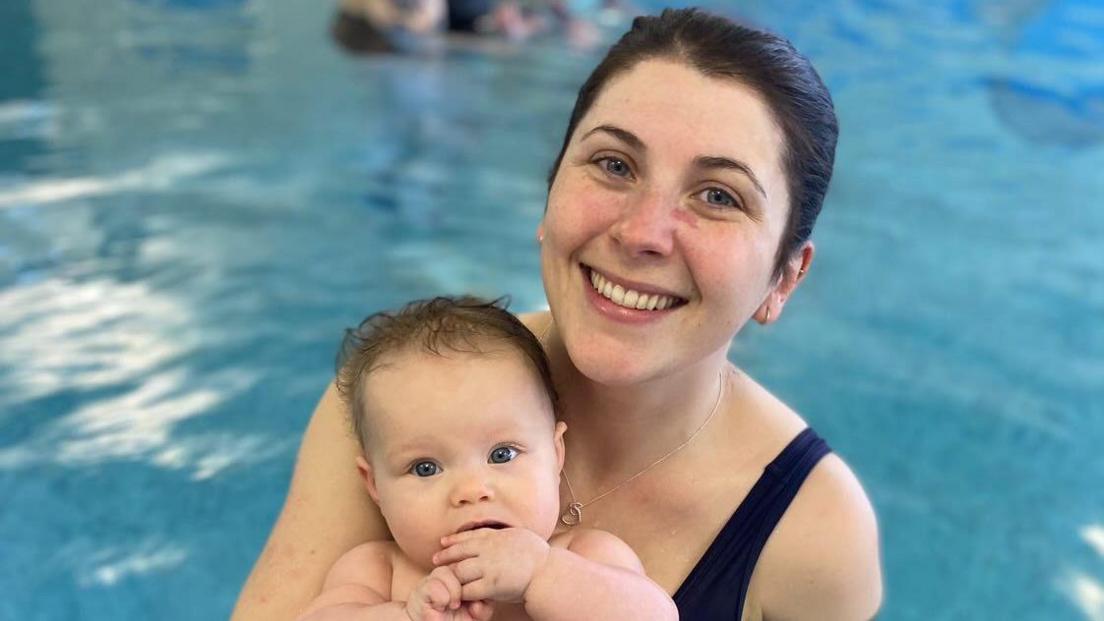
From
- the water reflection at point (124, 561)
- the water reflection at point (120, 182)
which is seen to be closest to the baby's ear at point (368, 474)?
the water reflection at point (124, 561)

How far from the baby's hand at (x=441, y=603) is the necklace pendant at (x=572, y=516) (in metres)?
0.49

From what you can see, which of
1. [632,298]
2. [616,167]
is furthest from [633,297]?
[616,167]

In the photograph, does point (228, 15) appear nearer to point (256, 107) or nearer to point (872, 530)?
point (256, 107)

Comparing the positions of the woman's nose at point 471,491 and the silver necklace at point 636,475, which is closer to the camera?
the woman's nose at point 471,491

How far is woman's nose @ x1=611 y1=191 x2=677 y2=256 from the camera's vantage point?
1732mm

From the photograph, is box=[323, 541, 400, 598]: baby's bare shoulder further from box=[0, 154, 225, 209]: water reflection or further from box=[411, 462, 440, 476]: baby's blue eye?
box=[0, 154, 225, 209]: water reflection

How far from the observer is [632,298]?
1.79 metres

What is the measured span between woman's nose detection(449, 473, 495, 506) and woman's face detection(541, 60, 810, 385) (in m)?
0.26

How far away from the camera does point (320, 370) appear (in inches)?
174

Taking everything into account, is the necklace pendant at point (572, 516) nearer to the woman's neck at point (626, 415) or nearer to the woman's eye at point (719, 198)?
the woman's neck at point (626, 415)

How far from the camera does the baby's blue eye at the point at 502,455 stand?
1.77 metres

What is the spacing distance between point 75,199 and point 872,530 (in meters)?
4.52

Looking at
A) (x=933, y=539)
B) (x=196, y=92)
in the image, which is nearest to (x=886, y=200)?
(x=933, y=539)

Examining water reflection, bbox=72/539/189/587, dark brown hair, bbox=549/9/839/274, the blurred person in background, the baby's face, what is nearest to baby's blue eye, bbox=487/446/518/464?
the baby's face
